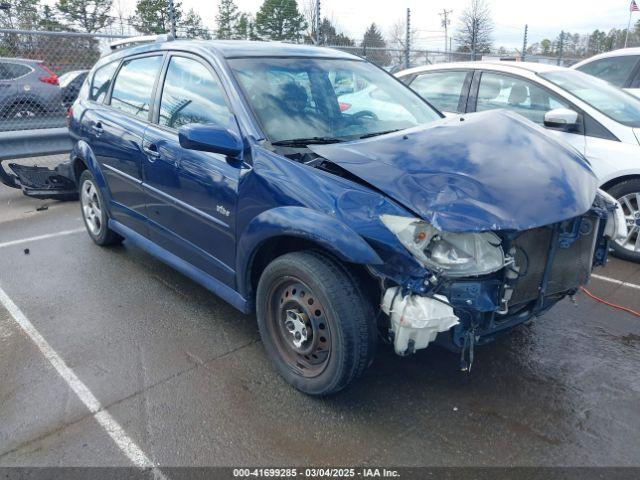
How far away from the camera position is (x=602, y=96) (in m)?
5.36

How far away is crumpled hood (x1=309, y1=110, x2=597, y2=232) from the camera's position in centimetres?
243

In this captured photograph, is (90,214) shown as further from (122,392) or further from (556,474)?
(556,474)

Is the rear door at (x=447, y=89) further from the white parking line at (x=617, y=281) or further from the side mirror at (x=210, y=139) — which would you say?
the side mirror at (x=210, y=139)

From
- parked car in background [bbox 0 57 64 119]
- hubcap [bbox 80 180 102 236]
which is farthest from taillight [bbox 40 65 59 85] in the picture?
hubcap [bbox 80 180 102 236]

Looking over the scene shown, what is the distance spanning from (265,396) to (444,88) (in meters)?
4.26

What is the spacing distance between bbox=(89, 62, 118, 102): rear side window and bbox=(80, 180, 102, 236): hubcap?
31.5 inches

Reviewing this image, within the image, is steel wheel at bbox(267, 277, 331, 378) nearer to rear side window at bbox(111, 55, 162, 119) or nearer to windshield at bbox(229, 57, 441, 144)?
windshield at bbox(229, 57, 441, 144)

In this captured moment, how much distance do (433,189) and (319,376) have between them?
3.73 feet

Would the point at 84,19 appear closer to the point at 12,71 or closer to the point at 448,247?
the point at 12,71

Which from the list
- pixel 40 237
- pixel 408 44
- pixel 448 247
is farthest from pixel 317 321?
pixel 408 44

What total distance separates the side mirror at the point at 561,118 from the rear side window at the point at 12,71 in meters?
8.94

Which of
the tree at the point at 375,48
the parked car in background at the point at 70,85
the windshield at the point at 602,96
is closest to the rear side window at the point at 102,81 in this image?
the windshield at the point at 602,96

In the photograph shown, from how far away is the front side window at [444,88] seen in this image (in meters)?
5.77

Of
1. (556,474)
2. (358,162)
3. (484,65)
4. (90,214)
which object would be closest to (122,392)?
(358,162)
